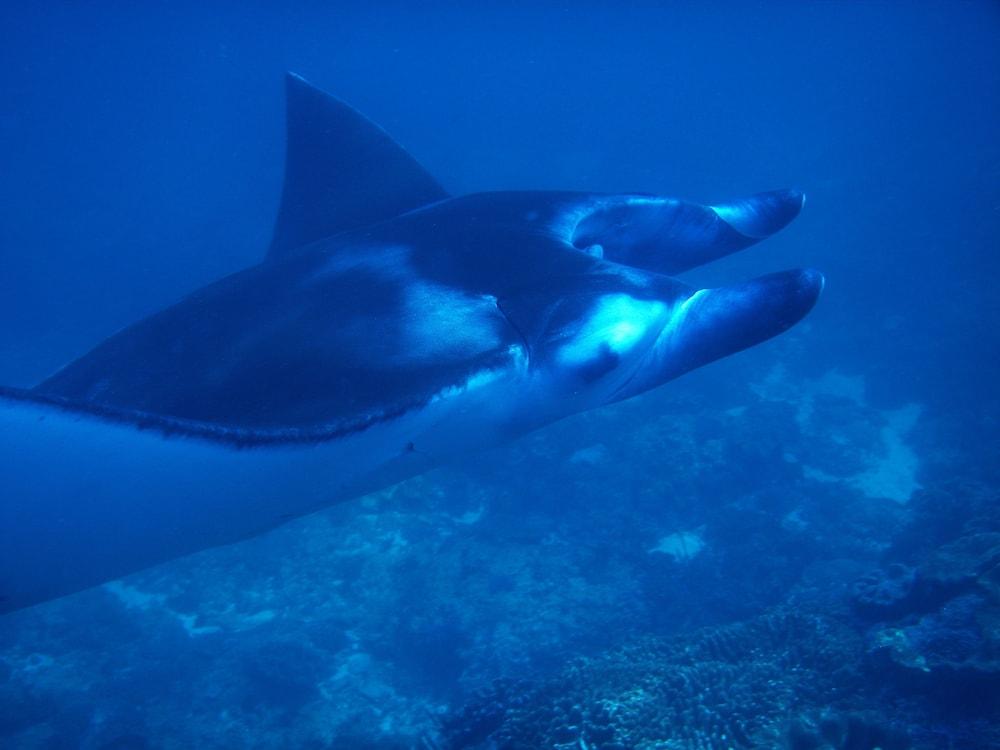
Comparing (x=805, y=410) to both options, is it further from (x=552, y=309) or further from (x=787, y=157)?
(x=787, y=157)

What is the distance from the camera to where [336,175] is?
4.85m

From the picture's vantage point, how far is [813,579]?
975 centimetres

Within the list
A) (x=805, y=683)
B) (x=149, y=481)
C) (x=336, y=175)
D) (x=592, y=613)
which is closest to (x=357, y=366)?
(x=149, y=481)

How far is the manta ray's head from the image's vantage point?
2402 millimetres

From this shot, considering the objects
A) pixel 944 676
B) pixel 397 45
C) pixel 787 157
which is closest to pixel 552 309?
pixel 944 676

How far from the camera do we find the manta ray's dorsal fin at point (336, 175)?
15.0 feet

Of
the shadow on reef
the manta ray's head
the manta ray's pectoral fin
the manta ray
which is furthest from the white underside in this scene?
the shadow on reef

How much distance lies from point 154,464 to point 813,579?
35.2 feet

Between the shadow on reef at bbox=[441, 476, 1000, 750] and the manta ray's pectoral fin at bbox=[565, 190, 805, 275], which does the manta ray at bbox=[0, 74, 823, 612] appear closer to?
the manta ray's pectoral fin at bbox=[565, 190, 805, 275]

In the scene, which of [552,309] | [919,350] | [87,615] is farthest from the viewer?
[919,350]

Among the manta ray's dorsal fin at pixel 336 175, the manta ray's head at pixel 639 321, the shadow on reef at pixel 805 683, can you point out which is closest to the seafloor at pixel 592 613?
the shadow on reef at pixel 805 683

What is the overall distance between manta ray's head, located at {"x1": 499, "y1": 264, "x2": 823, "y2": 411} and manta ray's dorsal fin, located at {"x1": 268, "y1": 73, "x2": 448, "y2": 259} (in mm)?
2436

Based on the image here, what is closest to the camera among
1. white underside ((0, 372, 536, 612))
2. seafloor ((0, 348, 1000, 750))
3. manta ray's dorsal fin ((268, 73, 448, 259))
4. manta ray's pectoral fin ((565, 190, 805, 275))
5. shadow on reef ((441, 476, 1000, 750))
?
white underside ((0, 372, 536, 612))

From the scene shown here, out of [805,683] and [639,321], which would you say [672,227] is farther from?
[805,683]
